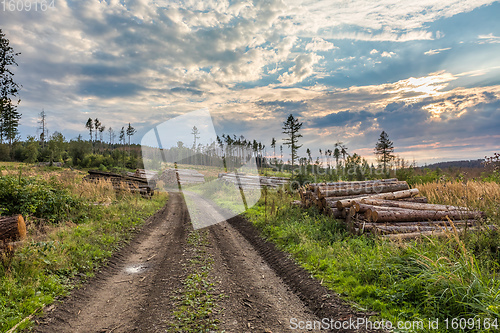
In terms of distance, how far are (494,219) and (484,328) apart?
16.6 ft

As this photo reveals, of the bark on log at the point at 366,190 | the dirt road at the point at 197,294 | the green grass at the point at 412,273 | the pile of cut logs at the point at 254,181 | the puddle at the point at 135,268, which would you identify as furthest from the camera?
the pile of cut logs at the point at 254,181

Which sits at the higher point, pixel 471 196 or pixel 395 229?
pixel 471 196

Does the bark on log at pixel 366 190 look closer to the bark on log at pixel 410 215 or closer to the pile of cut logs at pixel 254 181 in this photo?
the bark on log at pixel 410 215

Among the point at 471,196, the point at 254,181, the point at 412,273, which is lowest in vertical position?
the point at 412,273

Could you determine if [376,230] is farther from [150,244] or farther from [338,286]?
[150,244]

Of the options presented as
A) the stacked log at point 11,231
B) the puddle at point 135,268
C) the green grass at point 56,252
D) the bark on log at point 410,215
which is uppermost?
the stacked log at point 11,231

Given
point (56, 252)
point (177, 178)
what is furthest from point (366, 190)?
point (177, 178)

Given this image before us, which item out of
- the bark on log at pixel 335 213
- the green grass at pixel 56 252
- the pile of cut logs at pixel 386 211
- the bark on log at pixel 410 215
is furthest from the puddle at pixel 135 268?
the bark on log at pixel 410 215

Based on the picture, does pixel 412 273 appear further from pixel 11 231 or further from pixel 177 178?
pixel 177 178

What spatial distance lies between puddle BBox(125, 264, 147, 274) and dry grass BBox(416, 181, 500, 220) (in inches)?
378

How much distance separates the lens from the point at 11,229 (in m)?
6.13

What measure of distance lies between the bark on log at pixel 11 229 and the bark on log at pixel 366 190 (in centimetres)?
1033

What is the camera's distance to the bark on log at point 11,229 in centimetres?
602

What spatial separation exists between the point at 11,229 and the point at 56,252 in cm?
120
